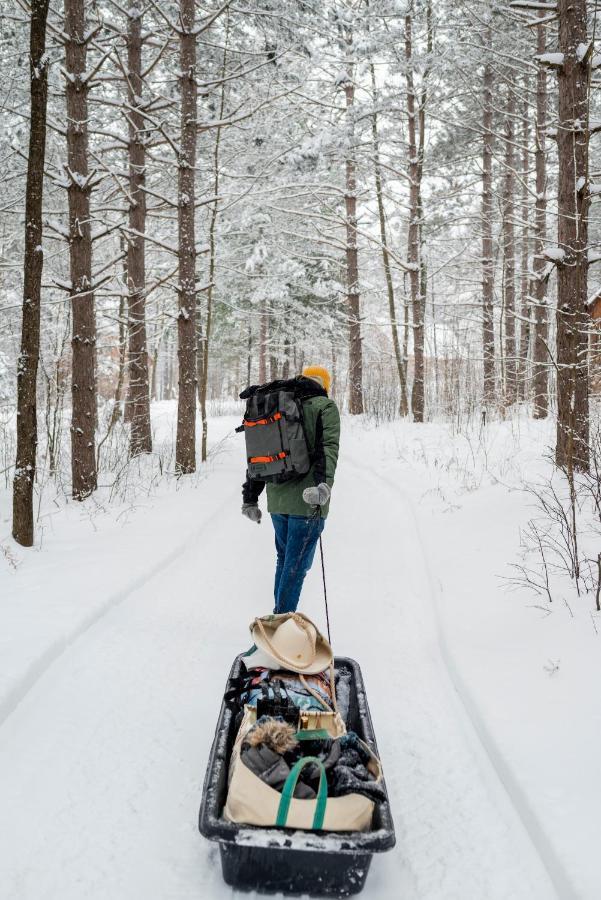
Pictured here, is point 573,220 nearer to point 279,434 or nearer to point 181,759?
point 279,434

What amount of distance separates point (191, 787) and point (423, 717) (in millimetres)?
1466

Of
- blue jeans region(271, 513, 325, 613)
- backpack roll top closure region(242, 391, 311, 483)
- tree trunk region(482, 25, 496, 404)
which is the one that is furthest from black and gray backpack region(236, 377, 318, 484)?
tree trunk region(482, 25, 496, 404)

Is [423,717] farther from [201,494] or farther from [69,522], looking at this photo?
[201,494]

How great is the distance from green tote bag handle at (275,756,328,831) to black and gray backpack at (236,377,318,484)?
93.6 inches

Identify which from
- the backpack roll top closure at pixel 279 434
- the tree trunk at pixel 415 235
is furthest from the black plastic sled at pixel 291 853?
the tree trunk at pixel 415 235

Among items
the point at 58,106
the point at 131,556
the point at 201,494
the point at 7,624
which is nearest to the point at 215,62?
the point at 58,106

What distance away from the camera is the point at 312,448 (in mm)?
4281

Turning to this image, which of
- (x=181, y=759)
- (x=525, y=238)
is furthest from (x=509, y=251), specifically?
(x=181, y=759)

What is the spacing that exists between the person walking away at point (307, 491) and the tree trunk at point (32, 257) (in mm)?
2811

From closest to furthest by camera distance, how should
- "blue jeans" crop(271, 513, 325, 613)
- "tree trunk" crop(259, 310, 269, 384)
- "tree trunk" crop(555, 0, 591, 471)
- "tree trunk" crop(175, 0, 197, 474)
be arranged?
1. "blue jeans" crop(271, 513, 325, 613)
2. "tree trunk" crop(555, 0, 591, 471)
3. "tree trunk" crop(175, 0, 197, 474)
4. "tree trunk" crop(259, 310, 269, 384)

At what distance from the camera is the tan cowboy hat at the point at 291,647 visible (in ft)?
9.57

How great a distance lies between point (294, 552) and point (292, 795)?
2425 millimetres

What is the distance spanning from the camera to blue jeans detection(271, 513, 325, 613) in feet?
14.3

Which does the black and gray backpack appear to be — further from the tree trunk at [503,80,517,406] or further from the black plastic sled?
the tree trunk at [503,80,517,406]
